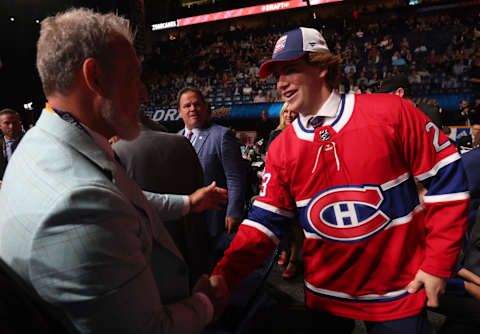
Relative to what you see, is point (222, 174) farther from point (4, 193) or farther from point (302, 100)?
point (4, 193)

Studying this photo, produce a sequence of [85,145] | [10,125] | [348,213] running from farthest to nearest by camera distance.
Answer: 1. [10,125]
2. [348,213]
3. [85,145]

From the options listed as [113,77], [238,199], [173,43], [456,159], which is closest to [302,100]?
[456,159]

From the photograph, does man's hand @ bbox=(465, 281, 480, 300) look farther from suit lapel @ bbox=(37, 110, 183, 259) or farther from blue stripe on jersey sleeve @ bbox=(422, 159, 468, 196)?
suit lapel @ bbox=(37, 110, 183, 259)

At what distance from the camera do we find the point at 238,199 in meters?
2.80

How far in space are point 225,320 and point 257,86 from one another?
13.6 metres

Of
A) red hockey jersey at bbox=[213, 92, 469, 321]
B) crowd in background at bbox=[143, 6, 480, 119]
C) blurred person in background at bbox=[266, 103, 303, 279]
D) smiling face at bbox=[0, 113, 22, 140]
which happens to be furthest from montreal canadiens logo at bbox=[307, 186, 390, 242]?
crowd in background at bbox=[143, 6, 480, 119]

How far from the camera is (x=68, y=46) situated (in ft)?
2.80

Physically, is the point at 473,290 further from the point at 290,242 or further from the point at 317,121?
the point at 290,242

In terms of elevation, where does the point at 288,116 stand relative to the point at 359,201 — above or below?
above

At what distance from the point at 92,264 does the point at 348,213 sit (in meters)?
0.94

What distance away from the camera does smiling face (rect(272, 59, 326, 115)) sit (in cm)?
134

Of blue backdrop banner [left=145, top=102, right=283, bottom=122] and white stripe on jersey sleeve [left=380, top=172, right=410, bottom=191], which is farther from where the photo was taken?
blue backdrop banner [left=145, top=102, right=283, bottom=122]

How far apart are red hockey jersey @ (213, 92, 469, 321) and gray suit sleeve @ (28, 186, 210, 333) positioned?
0.60 m

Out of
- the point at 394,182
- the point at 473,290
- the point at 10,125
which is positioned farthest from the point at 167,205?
the point at 10,125
